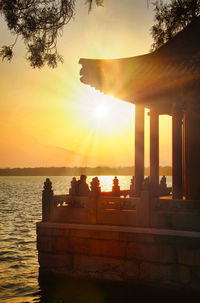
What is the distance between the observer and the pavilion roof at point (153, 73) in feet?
38.0

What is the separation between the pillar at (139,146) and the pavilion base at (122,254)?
2302mm

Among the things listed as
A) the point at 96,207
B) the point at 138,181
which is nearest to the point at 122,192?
the point at 138,181

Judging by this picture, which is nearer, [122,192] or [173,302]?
[173,302]

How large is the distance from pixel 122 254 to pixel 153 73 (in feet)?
17.9

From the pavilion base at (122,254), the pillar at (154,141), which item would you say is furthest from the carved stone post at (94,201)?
the pillar at (154,141)

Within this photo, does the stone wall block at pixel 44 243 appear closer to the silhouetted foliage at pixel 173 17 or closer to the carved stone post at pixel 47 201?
the carved stone post at pixel 47 201

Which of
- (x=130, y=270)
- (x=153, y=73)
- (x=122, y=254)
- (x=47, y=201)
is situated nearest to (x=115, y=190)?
(x=47, y=201)

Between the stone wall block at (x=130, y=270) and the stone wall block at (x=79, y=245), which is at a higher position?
the stone wall block at (x=79, y=245)

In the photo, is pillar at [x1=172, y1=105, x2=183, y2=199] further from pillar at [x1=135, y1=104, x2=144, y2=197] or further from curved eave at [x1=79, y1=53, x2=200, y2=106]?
pillar at [x1=135, y1=104, x2=144, y2=197]

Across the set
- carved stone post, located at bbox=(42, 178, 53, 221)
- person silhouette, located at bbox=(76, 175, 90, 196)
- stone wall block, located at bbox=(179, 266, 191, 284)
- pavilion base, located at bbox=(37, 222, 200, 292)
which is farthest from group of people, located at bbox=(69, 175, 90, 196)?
stone wall block, located at bbox=(179, 266, 191, 284)

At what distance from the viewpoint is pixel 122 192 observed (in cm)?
1658

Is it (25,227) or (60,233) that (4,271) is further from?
(25,227)

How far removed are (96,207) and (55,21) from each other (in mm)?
6285

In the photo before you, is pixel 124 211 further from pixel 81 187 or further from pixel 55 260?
pixel 55 260
